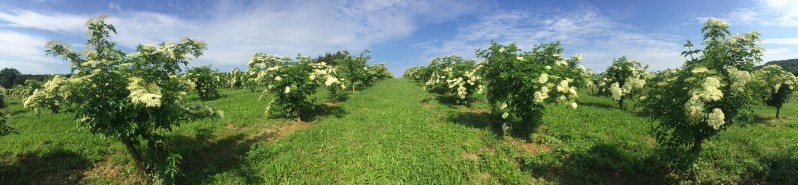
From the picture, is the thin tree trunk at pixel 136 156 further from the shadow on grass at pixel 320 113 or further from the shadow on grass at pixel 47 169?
the shadow on grass at pixel 320 113

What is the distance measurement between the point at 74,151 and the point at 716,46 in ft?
54.4

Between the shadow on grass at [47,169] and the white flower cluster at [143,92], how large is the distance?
364cm

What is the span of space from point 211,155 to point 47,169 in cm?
377

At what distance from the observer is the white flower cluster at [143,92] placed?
6344 millimetres

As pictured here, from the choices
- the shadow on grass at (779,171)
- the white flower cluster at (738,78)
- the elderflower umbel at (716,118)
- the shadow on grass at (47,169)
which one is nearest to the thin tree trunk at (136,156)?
the shadow on grass at (47,169)

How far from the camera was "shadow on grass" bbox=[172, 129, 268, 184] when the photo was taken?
880 centimetres

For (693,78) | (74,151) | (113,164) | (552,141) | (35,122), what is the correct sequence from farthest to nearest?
(35,122), (552,141), (74,151), (113,164), (693,78)

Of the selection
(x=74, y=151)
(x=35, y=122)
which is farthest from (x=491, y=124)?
(x=35, y=122)

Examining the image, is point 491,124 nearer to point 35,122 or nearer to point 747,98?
point 747,98

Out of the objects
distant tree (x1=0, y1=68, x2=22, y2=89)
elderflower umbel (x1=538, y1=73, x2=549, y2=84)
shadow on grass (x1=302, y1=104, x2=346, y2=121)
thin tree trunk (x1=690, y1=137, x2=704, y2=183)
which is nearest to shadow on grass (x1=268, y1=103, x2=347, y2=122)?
shadow on grass (x1=302, y1=104, x2=346, y2=121)

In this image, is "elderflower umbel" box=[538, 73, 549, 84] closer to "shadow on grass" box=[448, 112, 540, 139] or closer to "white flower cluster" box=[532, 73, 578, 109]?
"white flower cluster" box=[532, 73, 578, 109]

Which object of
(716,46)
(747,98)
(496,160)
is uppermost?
(716,46)

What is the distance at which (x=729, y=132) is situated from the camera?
11.8 meters

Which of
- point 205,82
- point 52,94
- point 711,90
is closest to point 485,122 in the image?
point 711,90
